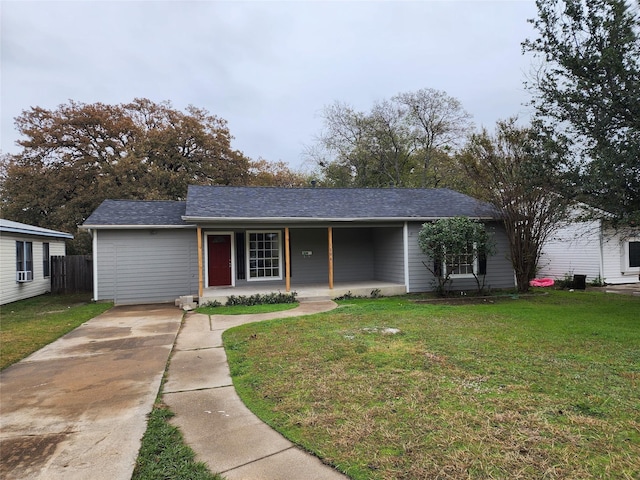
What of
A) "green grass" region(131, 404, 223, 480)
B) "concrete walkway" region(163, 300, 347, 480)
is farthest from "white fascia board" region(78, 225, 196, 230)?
"green grass" region(131, 404, 223, 480)

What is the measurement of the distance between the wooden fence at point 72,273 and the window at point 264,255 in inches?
274

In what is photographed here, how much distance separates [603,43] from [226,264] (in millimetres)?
11115

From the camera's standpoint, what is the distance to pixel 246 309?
939 centimetres

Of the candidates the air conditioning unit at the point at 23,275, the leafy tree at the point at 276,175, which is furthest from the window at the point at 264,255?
the leafy tree at the point at 276,175

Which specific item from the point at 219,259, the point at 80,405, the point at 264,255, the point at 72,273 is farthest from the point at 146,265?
the point at 80,405

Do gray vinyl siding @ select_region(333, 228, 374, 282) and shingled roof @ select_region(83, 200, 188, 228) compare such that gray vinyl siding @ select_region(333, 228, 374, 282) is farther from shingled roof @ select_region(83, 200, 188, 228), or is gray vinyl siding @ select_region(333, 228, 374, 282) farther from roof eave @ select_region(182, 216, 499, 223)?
shingled roof @ select_region(83, 200, 188, 228)

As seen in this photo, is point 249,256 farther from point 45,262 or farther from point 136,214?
point 45,262

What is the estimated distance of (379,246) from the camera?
13.7 metres

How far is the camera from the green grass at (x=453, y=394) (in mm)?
2475

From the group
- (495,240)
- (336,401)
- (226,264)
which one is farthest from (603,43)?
(226,264)

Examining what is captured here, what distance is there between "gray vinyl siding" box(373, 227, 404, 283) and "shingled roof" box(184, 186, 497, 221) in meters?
0.96

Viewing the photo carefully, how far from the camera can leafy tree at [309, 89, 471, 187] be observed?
26.1 metres

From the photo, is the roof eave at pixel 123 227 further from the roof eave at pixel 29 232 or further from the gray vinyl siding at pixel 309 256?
the gray vinyl siding at pixel 309 256

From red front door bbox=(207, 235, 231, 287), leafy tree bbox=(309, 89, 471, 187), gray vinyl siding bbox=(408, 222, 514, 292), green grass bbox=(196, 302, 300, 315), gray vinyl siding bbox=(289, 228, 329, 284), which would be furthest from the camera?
leafy tree bbox=(309, 89, 471, 187)
